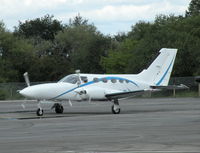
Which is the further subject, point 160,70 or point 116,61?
point 116,61

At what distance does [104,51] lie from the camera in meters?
93.7

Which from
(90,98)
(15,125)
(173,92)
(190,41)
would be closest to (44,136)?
(15,125)

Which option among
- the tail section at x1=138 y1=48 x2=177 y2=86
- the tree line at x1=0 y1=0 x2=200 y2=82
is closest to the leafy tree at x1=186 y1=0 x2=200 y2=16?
the tree line at x1=0 y1=0 x2=200 y2=82

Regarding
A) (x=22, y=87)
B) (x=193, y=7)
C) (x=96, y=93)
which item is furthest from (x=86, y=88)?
(x=193, y=7)

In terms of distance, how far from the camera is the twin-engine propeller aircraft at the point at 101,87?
31.7 m

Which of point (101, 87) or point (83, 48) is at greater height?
point (83, 48)

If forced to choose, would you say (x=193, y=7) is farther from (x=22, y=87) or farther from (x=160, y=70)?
(x=160, y=70)

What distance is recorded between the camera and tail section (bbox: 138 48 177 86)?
116 feet

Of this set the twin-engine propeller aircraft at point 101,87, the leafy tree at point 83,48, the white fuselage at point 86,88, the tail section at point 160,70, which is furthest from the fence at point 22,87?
the leafy tree at point 83,48

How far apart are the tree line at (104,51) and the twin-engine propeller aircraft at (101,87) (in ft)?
96.7

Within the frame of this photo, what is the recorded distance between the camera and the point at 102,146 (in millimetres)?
15875

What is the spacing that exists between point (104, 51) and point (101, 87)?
60768 mm

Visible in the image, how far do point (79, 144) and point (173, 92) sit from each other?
142 ft

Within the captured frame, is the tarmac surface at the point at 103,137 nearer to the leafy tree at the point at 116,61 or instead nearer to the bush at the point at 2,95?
the bush at the point at 2,95
